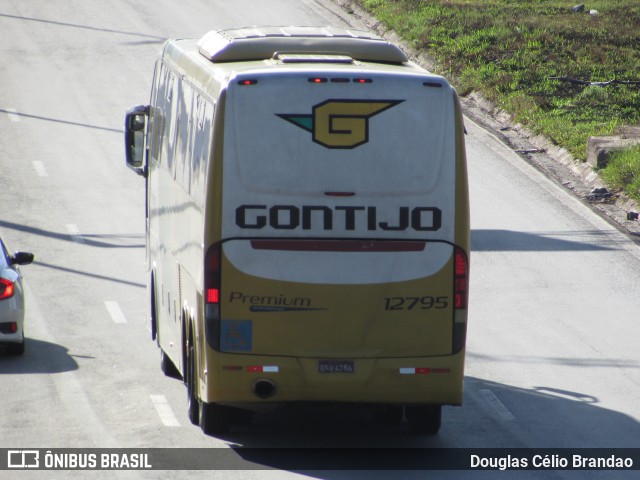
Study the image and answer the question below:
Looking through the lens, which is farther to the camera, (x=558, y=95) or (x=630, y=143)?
(x=558, y=95)

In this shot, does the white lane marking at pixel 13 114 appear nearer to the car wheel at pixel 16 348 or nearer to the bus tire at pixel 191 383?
the car wheel at pixel 16 348

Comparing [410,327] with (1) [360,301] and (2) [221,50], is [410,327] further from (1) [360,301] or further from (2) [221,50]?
(2) [221,50]

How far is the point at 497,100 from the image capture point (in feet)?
106

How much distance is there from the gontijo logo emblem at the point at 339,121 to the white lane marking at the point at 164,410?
11.4ft

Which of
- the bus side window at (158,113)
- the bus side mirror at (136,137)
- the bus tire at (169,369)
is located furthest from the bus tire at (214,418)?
the bus side mirror at (136,137)

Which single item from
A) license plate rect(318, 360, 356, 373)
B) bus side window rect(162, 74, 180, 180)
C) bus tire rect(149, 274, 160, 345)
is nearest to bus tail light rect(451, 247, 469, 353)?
license plate rect(318, 360, 356, 373)

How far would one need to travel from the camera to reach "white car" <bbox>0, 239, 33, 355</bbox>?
54.3 ft

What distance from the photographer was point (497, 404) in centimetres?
1497

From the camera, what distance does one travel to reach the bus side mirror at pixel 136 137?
55.0 feet

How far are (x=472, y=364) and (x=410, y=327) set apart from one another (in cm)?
441

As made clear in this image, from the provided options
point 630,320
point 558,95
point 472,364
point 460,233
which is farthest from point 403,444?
point 558,95

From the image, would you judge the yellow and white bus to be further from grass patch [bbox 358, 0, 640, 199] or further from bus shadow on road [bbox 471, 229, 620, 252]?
grass patch [bbox 358, 0, 640, 199]

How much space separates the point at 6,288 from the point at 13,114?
16.7 metres

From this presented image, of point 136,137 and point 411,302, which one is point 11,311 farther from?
point 411,302
